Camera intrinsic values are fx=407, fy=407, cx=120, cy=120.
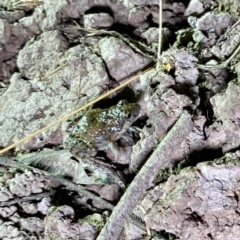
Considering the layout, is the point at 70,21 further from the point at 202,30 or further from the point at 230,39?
the point at 230,39

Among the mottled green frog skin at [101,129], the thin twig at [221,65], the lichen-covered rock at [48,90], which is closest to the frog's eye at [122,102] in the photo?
the mottled green frog skin at [101,129]

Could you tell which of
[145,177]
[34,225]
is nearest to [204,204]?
[145,177]

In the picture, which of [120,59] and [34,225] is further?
[120,59]

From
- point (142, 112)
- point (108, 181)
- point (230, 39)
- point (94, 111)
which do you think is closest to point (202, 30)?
point (230, 39)

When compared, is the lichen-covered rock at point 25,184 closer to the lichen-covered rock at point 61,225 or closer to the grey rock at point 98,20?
the lichen-covered rock at point 61,225

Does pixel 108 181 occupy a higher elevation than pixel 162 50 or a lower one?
lower

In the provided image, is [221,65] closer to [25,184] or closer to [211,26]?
[211,26]

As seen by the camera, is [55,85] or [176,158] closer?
[176,158]

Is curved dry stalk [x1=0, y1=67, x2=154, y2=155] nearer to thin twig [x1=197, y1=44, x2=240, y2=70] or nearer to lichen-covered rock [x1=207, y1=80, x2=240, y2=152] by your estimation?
thin twig [x1=197, y1=44, x2=240, y2=70]
